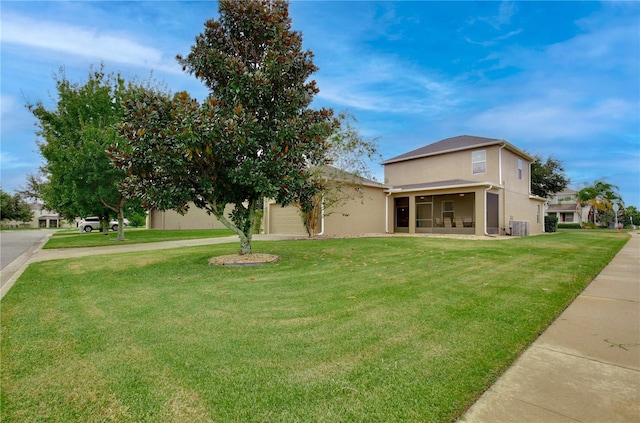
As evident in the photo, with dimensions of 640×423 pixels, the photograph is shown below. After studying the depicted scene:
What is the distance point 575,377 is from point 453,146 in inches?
765

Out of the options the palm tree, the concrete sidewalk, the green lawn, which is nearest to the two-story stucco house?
the green lawn

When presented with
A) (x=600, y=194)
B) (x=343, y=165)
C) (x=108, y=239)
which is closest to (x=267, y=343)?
(x=343, y=165)

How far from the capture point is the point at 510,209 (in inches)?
746

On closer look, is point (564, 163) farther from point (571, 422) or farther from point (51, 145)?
point (51, 145)

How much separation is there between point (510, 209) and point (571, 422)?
19.6 meters

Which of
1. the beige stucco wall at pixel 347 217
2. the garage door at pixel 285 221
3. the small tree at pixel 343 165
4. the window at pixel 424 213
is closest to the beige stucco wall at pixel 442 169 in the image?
the window at pixel 424 213

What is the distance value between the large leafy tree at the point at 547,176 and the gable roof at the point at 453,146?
12251mm

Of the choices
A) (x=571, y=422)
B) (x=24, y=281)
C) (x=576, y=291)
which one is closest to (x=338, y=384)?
(x=571, y=422)

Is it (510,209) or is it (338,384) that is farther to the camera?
(510,209)

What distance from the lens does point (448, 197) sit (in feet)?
70.1

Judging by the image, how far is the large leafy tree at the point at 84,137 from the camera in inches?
577

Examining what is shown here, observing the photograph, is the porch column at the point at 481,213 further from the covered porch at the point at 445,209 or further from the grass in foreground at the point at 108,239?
the grass in foreground at the point at 108,239

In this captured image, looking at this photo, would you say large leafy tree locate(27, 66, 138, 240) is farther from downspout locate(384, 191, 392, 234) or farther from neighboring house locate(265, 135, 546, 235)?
downspout locate(384, 191, 392, 234)

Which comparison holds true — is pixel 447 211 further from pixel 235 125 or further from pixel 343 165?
pixel 235 125
